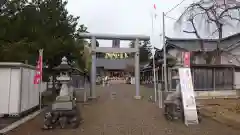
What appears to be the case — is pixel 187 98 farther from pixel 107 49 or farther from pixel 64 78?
pixel 107 49

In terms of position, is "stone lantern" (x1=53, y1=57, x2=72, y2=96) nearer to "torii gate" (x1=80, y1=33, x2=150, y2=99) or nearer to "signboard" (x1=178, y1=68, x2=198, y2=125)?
"signboard" (x1=178, y1=68, x2=198, y2=125)

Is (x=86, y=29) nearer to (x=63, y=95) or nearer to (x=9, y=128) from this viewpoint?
(x=63, y=95)

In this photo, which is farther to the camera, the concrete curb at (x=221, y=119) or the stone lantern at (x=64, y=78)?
the stone lantern at (x=64, y=78)

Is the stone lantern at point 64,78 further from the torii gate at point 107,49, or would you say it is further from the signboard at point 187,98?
the torii gate at point 107,49

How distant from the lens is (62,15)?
1986 cm

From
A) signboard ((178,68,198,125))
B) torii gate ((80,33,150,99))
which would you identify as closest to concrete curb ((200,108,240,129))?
signboard ((178,68,198,125))

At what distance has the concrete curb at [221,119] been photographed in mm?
9312

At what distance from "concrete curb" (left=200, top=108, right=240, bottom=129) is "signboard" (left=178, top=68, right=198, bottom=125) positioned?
3.72 ft

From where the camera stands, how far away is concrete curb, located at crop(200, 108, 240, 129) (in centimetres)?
931

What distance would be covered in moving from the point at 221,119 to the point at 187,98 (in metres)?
1.62

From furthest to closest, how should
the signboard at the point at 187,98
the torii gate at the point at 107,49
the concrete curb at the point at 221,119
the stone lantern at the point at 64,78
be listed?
1. the torii gate at the point at 107,49
2. the stone lantern at the point at 64,78
3. the signboard at the point at 187,98
4. the concrete curb at the point at 221,119

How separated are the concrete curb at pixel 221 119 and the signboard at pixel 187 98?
114 cm

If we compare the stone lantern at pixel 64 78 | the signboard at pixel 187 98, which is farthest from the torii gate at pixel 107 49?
the signboard at pixel 187 98

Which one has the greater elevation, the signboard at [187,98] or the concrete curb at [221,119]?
the signboard at [187,98]
